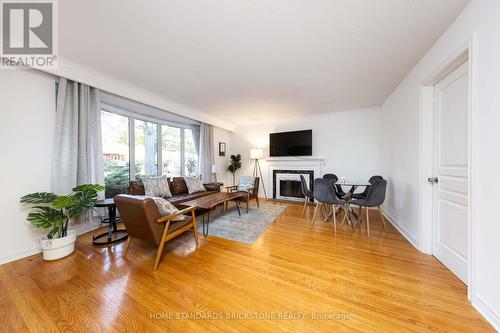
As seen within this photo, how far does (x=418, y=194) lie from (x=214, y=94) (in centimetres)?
365

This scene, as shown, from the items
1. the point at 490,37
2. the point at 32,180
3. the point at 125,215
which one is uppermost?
the point at 490,37

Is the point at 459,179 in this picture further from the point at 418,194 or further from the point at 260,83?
the point at 260,83

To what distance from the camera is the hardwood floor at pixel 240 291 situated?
1.21 metres

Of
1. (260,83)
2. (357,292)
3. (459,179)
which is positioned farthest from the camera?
(260,83)

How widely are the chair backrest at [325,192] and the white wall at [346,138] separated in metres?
1.88

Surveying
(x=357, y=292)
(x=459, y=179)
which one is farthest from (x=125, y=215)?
(x=459, y=179)

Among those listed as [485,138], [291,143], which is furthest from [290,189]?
[485,138]

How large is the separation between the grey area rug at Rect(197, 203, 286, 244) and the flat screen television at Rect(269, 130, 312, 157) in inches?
66.1

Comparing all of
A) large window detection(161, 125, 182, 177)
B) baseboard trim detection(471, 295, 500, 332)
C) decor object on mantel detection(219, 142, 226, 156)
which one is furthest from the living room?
decor object on mantel detection(219, 142, 226, 156)

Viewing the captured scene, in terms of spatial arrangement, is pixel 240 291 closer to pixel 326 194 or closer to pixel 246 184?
pixel 326 194

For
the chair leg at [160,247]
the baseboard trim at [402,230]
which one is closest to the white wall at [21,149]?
the chair leg at [160,247]

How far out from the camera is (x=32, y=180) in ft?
7.11

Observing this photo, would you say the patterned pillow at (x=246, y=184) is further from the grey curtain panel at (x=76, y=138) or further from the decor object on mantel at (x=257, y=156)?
the grey curtain panel at (x=76, y=138)

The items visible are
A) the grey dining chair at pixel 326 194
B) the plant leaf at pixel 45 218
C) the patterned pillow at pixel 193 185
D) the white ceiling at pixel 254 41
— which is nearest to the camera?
the white ceiling at pixel 254 41
